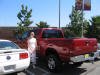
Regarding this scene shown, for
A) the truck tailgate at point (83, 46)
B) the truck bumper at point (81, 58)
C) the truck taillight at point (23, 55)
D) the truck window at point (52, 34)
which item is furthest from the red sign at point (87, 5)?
the truck taillight at point (23, 55)

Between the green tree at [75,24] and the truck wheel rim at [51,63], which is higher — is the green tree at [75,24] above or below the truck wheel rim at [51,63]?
above

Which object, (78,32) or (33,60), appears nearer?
(33,60)

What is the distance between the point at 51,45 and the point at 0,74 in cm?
249

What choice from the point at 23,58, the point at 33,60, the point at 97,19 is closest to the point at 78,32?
the point at 97,19

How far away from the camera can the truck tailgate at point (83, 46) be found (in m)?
5.31

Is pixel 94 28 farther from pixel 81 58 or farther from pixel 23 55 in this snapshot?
pixel 23 55

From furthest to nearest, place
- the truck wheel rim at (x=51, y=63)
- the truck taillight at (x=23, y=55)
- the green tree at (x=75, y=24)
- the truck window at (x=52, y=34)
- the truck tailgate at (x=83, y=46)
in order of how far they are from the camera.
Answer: the green tree at (x=75, y=24), the truck window at (x=52, y=34), the truck wheel rim at (x=51, y=63), the truck tailgate at (x=83, y=46), the truck taillight at (x=23, y=55)

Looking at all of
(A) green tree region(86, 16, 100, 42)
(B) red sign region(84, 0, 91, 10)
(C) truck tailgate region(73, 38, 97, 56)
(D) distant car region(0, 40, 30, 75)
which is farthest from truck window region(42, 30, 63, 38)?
(A) green tree region(86, 16, 100, 42)

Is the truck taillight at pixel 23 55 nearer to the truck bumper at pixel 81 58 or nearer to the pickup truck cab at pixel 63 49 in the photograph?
the pickup truck cab at pixel 63 49

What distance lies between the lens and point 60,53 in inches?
228

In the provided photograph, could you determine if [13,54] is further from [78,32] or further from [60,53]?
[78,32]

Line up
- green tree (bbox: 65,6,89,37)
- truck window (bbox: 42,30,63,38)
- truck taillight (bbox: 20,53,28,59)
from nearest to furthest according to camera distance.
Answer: truck taillight (bbox: 20,53,28,59) → truck window (bbox: 42,30,63,38) → green tree (bbox: 65,6,89,37)

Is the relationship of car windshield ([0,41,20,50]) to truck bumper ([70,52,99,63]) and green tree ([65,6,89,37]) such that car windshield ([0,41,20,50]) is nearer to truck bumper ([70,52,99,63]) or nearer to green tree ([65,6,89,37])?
truck bumper ([70,52,99,63])

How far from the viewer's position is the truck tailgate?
5.31 m
